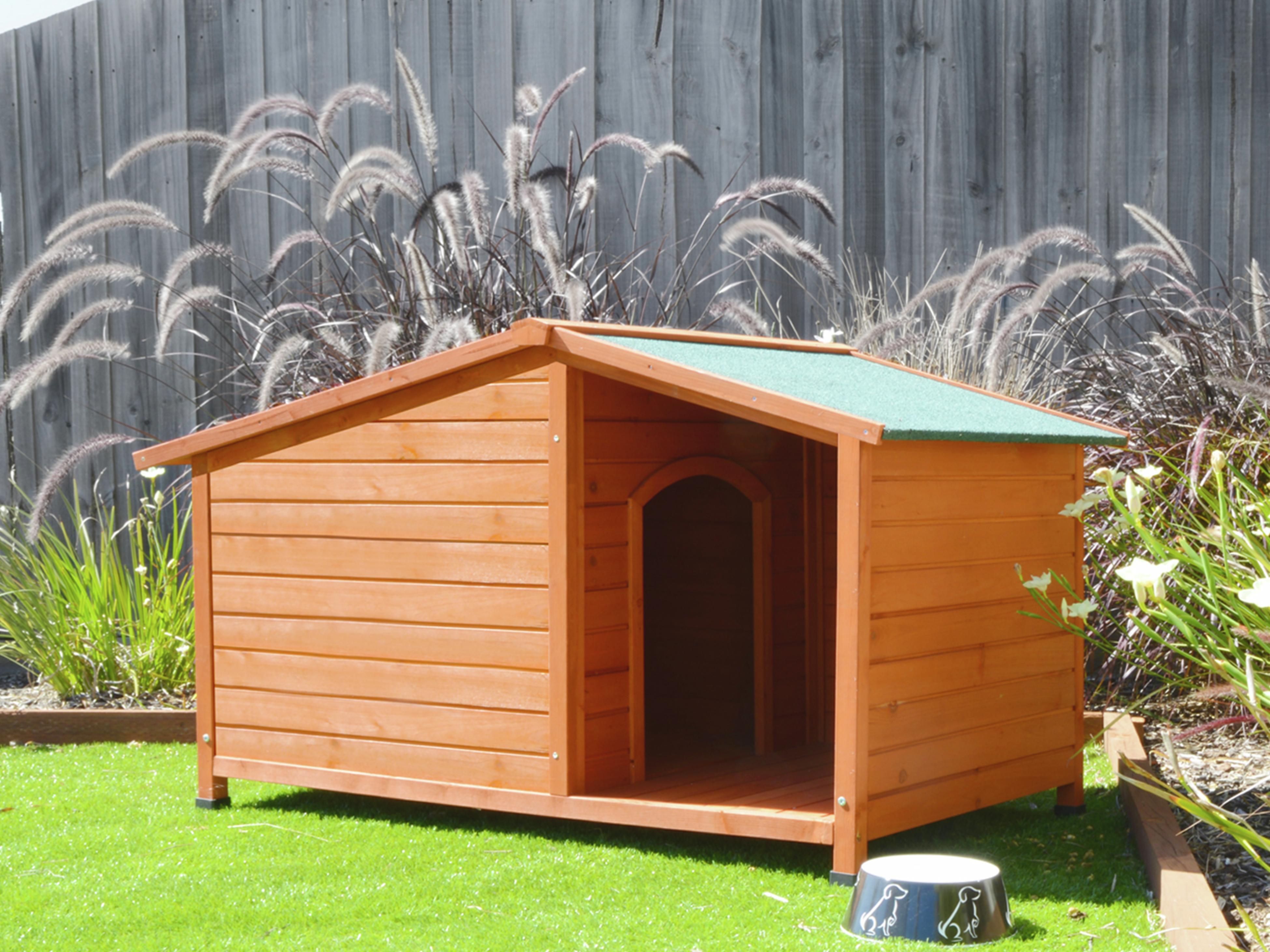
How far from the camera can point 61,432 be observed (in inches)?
266

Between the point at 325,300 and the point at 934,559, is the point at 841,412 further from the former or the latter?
the point at 325,300

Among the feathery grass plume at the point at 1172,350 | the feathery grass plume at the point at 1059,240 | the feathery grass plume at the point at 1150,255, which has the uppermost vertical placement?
the feathery grass plume at the point at 1059,240

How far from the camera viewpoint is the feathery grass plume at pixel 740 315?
5.27 metres

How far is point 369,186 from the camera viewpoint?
5.45 metres

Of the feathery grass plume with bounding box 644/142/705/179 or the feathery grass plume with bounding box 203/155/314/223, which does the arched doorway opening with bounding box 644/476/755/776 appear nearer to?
the feathery grass plume with bounding box 644/142/705/179

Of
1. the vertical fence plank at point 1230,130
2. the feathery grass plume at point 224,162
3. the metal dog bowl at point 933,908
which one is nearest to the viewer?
the metal dog bowl at point 933,908

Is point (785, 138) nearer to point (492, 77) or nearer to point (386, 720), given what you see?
point (492, 77)

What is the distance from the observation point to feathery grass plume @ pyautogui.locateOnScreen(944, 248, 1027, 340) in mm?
5086

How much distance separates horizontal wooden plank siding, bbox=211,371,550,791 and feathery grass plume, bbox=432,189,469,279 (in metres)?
1.34

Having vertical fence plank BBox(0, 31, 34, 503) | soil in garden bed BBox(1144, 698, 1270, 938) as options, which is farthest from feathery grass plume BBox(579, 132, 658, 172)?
vertical fence plank BBox(0, 31, 34, 503)

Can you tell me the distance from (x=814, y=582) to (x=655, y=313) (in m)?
2.00

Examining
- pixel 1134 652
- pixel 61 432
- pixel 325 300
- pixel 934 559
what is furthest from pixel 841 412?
pixel 61 432

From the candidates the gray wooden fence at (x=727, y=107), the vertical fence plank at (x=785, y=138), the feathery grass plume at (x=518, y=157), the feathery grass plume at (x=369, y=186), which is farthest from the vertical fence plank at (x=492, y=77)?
the feathery grass plume at (x=518, y=157)

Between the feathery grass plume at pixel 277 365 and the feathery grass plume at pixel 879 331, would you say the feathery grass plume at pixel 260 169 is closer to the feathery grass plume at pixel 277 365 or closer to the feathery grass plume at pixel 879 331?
the feathery grass plume at pixel 277 365
